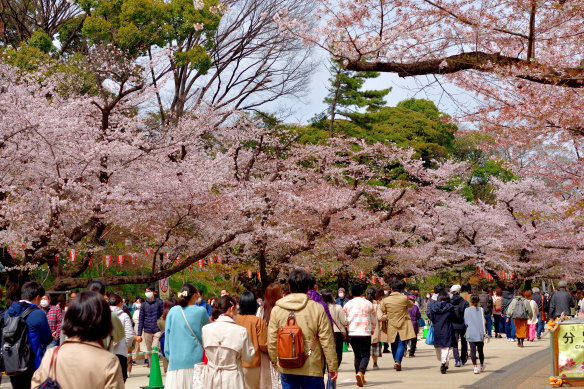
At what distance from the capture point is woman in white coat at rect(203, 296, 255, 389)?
6.32 m

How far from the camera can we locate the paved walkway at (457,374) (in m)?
10.4

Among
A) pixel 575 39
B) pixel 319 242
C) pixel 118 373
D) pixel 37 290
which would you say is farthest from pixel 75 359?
pixel 319 242

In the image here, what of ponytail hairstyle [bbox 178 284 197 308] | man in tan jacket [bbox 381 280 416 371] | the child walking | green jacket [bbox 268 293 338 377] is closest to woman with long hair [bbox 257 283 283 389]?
green jacket [bbox 268 293 338 377]

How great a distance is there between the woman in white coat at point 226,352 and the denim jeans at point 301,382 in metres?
0.42

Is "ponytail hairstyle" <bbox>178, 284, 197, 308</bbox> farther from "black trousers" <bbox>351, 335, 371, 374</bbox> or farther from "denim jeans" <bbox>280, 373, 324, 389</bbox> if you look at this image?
"black trousers" <bbox>351, 335, 371, 374</bbox>

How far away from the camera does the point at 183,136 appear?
64.8 feet

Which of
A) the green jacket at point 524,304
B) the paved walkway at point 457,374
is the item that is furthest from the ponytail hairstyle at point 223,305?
the green jacket at point 524,304

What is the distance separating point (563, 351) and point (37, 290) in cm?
708

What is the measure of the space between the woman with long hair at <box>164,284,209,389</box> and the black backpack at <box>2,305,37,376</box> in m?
1.44

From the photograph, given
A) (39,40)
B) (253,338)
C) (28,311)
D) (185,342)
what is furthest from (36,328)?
(39,40)

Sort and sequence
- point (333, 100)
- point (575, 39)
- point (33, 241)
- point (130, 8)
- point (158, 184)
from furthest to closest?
point (333, 100), point (130, 8), point (158, 184), point (33, 241), point (575, 39)

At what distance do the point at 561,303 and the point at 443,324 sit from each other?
6.10m

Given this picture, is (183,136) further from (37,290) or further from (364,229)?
(37,290)

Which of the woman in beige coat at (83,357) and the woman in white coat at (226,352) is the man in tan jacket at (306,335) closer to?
the woman in white coat at (226,352)
